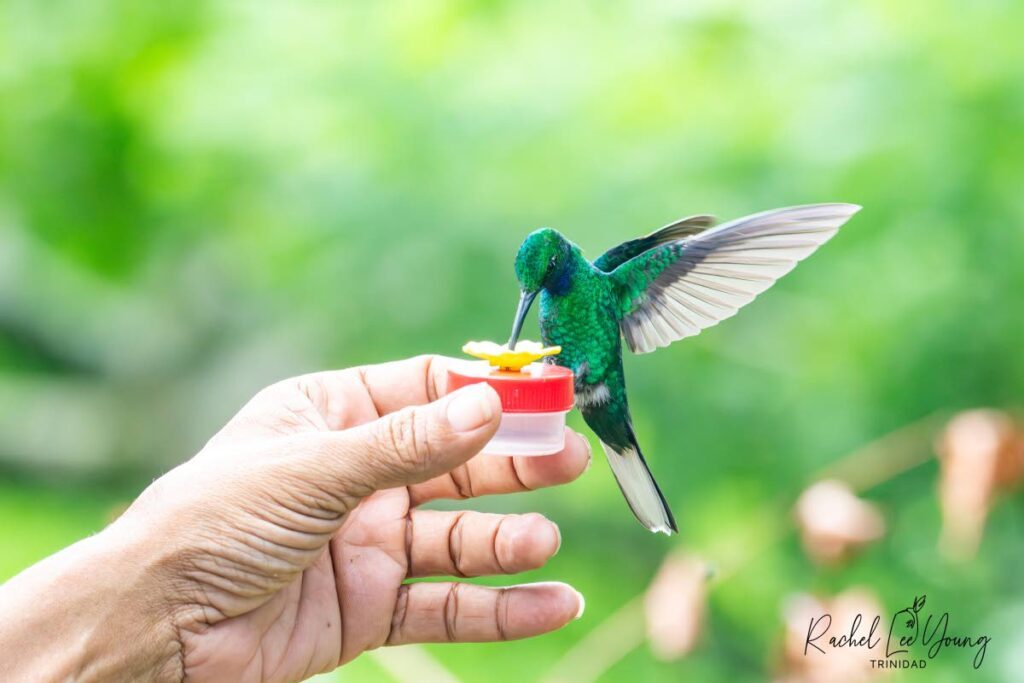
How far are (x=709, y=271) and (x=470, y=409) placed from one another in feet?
0.89

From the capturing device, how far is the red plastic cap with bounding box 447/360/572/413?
82cm

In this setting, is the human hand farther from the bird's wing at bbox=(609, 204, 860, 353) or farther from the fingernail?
the bird's wing at bbox=(609, 204, 860, 353)

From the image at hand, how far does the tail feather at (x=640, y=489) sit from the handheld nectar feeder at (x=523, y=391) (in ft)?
0.41

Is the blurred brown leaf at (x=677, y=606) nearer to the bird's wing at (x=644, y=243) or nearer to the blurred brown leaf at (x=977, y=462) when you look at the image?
the blurred brown leaf at (x=977, y=462)

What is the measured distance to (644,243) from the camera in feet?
3.24

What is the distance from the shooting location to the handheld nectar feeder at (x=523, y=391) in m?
0.82

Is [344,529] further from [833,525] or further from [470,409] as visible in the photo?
[833,525]

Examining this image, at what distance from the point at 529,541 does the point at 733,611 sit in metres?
0.88

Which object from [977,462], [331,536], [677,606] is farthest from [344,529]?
[977,462]

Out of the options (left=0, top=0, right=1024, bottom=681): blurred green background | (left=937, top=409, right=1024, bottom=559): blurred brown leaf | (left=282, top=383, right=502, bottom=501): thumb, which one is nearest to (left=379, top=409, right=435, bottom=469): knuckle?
(left=282, top=383, right=502, bottom=501): thumb

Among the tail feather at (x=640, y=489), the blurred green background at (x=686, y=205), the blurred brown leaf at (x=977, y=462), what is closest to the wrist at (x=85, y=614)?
the tail feather at (x=640, y=489)

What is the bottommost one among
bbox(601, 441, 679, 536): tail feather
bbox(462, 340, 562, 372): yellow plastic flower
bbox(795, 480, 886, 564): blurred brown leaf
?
bbox(795, 480, 886, 564): blurred brown leaf

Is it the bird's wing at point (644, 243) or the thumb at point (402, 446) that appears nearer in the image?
the thumb at point (402, 446)

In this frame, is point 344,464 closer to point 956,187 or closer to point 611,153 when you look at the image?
point 611,153
